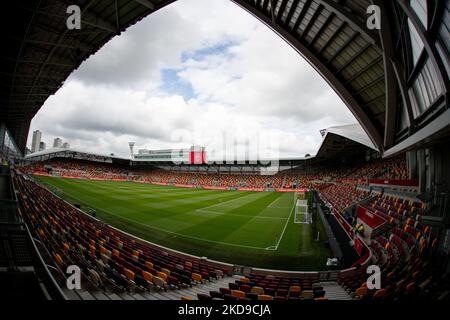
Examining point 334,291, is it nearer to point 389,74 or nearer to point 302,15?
point 389,74

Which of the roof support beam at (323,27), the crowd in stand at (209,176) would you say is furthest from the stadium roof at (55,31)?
the crowd in stand at (209,176)

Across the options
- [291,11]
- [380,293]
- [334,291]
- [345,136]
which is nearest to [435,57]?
[380,293]

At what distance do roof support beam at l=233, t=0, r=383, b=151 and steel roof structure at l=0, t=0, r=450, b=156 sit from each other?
7 centimetres

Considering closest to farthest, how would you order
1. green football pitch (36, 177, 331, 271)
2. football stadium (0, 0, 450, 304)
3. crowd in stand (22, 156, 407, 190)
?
football stadium (0, 0, 450, 304)
green football pitch (36, 177, 331, 271)
crowd in stand (22, 156, 407, 190)

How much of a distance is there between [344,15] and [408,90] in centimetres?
544

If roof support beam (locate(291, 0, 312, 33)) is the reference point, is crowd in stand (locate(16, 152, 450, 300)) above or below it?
below

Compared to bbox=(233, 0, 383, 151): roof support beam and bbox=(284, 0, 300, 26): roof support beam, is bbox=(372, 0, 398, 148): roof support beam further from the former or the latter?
bbox=(284, 0, 300, 26): roof support beam

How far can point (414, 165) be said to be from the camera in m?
17.5

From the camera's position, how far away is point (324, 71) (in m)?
16.4

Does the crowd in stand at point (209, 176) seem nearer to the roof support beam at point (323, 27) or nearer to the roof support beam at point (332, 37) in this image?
the roof support beam at point (332, 37)

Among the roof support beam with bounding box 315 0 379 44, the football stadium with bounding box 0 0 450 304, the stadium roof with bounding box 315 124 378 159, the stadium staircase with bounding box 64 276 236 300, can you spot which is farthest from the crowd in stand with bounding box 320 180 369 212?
the stadium staircase with bounding box 64 276 236 300

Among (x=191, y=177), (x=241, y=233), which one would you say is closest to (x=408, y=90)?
(x=241, y=233)

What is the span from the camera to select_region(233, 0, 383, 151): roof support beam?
1630 cm

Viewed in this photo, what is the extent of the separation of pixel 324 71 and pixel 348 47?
2.59 metres
